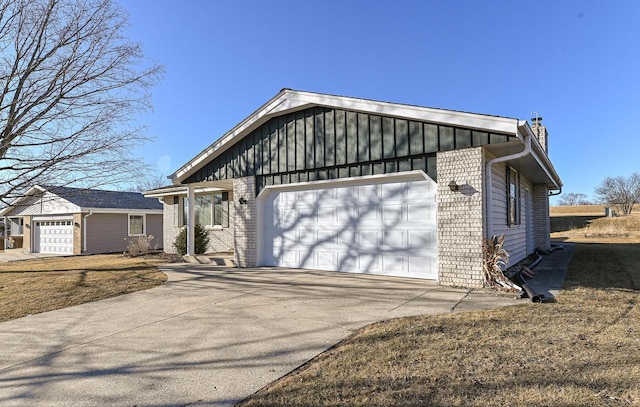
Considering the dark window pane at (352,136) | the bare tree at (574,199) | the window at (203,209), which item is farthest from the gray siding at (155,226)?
the bare tree at (574,199)

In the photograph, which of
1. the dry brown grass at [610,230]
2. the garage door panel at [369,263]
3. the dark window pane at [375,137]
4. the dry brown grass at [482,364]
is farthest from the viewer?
the dry brown grass at [610,230]

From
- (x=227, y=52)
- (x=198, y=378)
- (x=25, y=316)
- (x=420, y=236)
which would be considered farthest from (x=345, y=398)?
(x=227, y=52)

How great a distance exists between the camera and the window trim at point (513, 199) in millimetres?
9172

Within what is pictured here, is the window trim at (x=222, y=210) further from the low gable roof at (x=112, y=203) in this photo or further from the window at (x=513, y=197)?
the window at (x=513, y=197)

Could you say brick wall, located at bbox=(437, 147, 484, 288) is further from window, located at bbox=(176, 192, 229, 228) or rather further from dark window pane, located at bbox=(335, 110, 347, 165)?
window, located at bbox=(176, 192, 229, 228)

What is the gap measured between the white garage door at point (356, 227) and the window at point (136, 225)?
15.8m

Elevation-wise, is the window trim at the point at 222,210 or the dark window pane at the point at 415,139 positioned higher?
the dark window pane at the point at 415,139

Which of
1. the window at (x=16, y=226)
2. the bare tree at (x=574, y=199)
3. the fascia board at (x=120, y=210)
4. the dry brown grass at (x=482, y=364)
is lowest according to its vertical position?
the dry brown grass at (x=482, y=364)

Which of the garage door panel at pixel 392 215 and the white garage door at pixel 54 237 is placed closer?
the garage door panel at pixel 392 215

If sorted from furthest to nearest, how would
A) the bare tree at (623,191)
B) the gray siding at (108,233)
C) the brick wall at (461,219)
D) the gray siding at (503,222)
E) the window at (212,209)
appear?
the bare tree at (623,191) → the gray siding at (108,233) → the window at (212,209) → the gray siding at (503,222) → the brick wall at (461,219)

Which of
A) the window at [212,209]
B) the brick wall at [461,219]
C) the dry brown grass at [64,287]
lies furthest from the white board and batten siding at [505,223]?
the window at [212,209]

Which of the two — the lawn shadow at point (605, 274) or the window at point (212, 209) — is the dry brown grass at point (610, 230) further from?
the window at point (212, 209)

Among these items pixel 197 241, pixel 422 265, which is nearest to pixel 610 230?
pixel 422 265

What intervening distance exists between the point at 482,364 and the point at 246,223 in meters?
8.43
